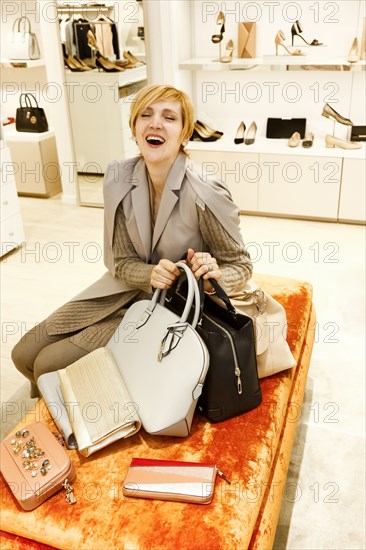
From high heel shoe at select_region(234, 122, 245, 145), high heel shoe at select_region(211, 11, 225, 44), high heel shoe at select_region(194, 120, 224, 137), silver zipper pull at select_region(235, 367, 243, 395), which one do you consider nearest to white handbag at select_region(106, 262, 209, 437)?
silver zipper pull at select_region(235, 367, 243, 395)

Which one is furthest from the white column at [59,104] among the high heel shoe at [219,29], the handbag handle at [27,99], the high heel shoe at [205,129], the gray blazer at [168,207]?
the gray blazer at [168,207]

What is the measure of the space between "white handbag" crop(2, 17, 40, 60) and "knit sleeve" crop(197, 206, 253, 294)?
3.55m

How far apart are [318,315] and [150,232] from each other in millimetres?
1470

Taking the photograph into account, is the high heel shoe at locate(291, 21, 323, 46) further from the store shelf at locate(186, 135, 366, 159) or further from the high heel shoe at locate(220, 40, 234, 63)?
the store shelf at locate(186, 135, 366, 159)

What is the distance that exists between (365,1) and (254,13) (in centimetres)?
A: 84

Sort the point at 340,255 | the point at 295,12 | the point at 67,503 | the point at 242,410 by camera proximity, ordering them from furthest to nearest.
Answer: the point at 295,12, the point at 340,255, the point at 242,410, the point at 67,503

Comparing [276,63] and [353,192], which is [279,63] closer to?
[276,63]

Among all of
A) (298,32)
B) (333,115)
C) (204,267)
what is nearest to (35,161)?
(298,32)

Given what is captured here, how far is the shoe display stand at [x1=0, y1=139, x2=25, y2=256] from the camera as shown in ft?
11.9

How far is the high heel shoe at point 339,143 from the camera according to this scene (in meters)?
4.15

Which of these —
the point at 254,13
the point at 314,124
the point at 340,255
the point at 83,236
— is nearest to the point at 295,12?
the point at 254,13

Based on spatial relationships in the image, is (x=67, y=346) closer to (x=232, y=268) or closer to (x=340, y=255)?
(x=232, y=268)

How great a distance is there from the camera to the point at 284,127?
14.7 feet

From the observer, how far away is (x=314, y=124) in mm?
4461
